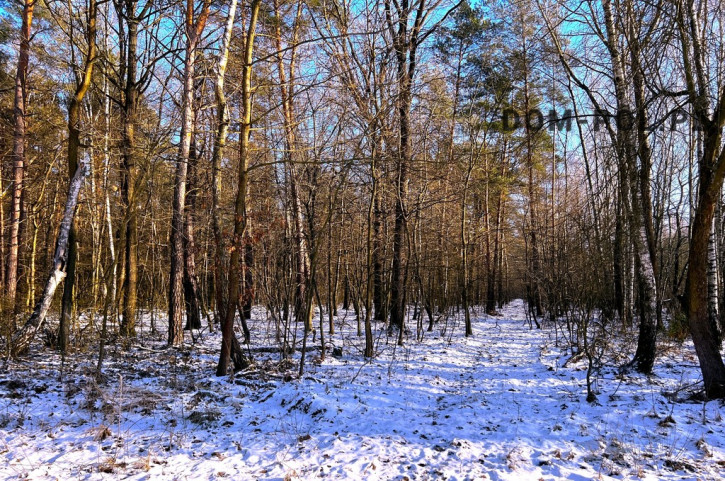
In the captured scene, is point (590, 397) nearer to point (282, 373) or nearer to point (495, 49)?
point (282, 373)

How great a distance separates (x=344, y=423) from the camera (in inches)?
184

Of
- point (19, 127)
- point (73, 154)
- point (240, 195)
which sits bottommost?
point (240, 195)

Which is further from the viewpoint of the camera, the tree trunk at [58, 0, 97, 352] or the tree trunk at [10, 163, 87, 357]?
the tree trunk at [58, 0, 97, 352]

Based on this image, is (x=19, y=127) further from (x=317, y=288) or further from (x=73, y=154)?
(x=317, y=288)

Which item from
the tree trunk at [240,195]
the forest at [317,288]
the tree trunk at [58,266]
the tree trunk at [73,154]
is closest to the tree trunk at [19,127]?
the forest at [317,288]

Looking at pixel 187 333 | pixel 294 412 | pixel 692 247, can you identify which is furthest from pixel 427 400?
pixel 187 333

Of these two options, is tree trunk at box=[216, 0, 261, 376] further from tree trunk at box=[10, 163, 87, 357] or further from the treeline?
tree trunk at box=[10, 163, 87, 357]

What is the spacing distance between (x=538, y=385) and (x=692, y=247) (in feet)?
9.52

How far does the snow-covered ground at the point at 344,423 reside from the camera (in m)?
3.51

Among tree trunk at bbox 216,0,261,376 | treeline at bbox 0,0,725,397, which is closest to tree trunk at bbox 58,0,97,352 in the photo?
treeline at bbox 0,0,725,397

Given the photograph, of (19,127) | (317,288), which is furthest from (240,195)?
(19,127)

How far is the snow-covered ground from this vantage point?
3.51 metres

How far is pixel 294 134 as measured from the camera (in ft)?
29.8

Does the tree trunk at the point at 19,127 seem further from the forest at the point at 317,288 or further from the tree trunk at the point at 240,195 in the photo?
the tree trunk at the point at 240,195
